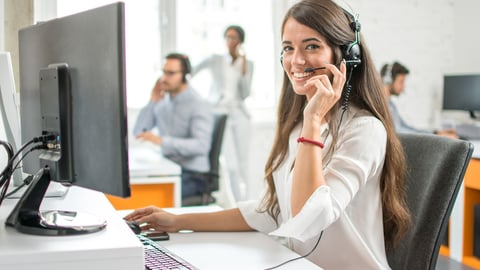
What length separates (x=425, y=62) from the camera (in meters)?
5.71

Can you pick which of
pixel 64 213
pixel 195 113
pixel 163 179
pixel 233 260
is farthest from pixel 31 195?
pixel 195 113

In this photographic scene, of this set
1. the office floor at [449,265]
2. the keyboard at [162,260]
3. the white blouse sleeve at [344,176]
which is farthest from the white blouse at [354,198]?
the office floor at [449,265]

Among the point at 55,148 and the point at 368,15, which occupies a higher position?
the point at 368,15

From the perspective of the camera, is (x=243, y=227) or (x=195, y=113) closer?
(x=243, y=227)

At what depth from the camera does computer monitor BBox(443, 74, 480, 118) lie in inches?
204

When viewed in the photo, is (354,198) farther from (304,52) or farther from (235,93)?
(235,93)

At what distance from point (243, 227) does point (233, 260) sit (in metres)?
0.27

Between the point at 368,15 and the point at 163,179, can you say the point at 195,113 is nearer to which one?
the point at 163,179

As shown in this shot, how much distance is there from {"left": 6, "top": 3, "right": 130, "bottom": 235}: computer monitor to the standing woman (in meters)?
3.59

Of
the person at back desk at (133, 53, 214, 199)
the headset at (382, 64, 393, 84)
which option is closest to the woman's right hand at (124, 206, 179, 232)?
the person at back desk at (133, 53, 214, 199)

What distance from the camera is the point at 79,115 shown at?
3.38 ft

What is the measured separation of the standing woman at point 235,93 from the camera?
187 inches

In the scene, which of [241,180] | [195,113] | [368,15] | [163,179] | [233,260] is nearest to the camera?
[233,260]

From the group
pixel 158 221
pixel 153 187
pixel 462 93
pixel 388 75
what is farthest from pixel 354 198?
pixel 462 93
